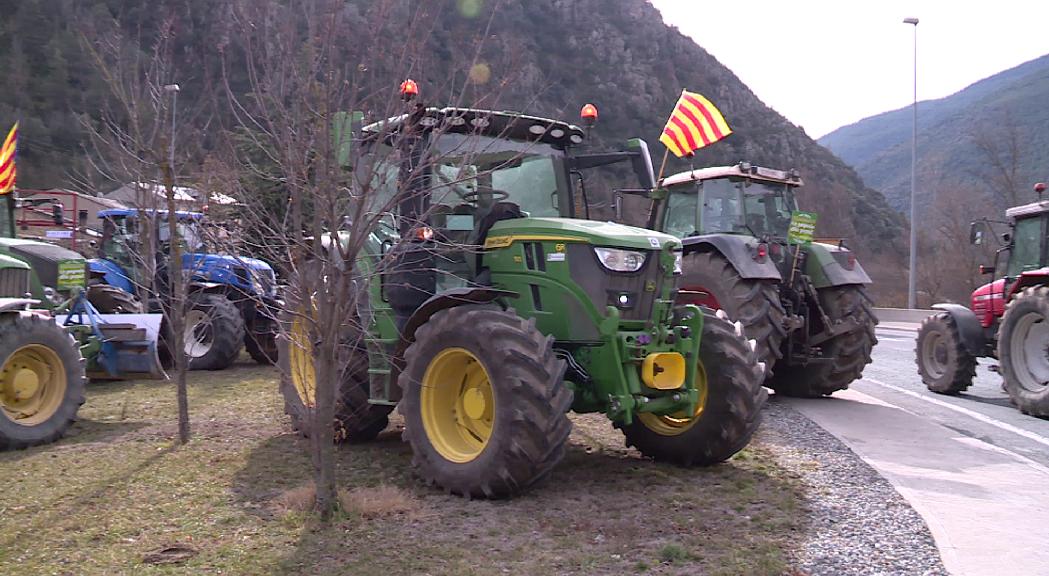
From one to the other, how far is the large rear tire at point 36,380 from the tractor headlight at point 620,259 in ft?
16.4

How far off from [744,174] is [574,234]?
18.1ft

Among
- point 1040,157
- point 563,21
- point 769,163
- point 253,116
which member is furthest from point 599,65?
point 253,116

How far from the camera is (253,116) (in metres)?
5.55

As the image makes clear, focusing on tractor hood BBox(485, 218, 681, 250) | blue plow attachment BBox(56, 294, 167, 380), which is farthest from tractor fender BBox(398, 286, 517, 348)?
blue plow attachment BBox(56, 294, 167, 380)

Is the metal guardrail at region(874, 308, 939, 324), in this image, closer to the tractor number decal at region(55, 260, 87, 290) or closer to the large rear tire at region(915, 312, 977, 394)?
the large rear tire at region(915, 312, 977, 394)

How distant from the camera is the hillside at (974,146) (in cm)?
3325

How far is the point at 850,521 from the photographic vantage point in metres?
5.18

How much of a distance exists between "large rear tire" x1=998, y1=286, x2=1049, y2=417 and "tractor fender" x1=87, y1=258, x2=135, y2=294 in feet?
39.1

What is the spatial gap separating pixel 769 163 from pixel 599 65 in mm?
13856

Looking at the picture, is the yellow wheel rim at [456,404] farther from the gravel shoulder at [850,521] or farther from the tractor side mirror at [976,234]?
the tractor side mirror at [976,234]

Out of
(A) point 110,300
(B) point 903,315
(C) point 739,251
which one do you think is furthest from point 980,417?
(B) point 903,315

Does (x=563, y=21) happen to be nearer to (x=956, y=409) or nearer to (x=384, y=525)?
(x=956, y=409)

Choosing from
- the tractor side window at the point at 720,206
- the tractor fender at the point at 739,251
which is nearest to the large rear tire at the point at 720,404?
the tractor fender at the point at 739,251

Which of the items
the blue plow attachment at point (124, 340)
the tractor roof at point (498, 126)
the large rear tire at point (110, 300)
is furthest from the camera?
the large rear tire at point (110, 300)
